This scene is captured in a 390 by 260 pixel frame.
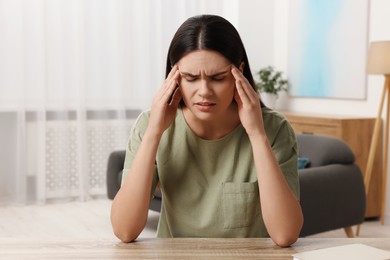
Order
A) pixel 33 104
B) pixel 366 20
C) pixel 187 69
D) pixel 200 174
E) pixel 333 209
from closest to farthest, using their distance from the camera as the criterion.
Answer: pixel 187 69, pixel 200 174, pixel 333 209, pixel 366 20, pixel 33 104

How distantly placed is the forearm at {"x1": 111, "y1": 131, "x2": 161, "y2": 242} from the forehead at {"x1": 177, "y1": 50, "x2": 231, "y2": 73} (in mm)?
202

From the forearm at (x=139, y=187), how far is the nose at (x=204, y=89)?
170 mm

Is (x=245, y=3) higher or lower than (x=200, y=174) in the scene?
higher

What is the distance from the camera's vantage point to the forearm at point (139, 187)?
157 cm

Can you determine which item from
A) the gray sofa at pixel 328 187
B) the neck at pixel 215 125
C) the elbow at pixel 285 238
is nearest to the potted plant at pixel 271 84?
the gray sofa at pixel 328 187

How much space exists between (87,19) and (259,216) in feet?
13.1

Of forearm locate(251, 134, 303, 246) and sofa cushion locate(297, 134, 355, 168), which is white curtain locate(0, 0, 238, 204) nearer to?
sofa cushion locate(297, 134, 355, 168)

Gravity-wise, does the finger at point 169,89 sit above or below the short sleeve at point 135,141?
Result: above

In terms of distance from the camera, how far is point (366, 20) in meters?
4.80

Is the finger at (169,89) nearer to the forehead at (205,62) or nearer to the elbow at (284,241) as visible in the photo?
the forehead at (205,62)

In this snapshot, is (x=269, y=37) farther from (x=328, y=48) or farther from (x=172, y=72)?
(x=172, y=72)

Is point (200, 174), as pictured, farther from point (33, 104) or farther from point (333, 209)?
point (33, 104)

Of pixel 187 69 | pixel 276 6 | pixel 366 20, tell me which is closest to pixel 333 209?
pixel 366 20

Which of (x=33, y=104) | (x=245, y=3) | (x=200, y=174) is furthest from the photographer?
(x=245, y=3)
